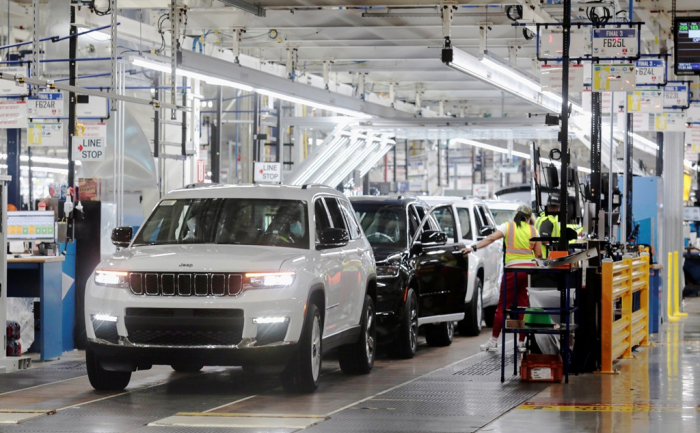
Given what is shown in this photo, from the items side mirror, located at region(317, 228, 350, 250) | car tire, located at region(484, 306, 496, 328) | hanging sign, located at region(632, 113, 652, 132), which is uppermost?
hanging sign, located at region(632, 113, 652, 132)

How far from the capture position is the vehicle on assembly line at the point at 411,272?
1253 cm

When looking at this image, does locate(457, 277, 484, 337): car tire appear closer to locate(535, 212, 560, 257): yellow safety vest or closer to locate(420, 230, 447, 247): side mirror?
locate(535, 212, 560, 257): yellow safety vest

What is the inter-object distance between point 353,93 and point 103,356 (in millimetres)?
19183

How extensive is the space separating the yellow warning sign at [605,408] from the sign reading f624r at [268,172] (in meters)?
16.2

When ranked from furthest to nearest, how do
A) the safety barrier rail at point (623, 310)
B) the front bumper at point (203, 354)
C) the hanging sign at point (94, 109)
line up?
the hanging sign at point (94, 109)
the safety barrier rail at point (623, 310)
the front bumper at point (203, 354)

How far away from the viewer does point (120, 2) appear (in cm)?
1634

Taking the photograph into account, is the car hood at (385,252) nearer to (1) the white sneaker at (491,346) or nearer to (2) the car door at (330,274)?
(1) the white sneaker at (491,346)

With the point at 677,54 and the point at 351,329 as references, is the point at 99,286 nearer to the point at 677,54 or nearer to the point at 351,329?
the point at 351,329

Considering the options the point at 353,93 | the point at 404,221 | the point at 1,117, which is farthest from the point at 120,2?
the point at 353,93

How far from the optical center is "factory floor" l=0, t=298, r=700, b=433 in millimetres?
8016

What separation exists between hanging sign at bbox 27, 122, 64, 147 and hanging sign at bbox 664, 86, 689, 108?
1090 cm

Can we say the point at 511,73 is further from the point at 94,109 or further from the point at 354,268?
the point at 354,268

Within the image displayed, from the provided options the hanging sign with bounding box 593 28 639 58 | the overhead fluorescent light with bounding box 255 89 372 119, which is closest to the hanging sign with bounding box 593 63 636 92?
the hanging sign with bounding box 593 28 639 58

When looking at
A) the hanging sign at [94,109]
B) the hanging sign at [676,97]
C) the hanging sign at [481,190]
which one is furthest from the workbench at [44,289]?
the hanging sign at [481,190]
